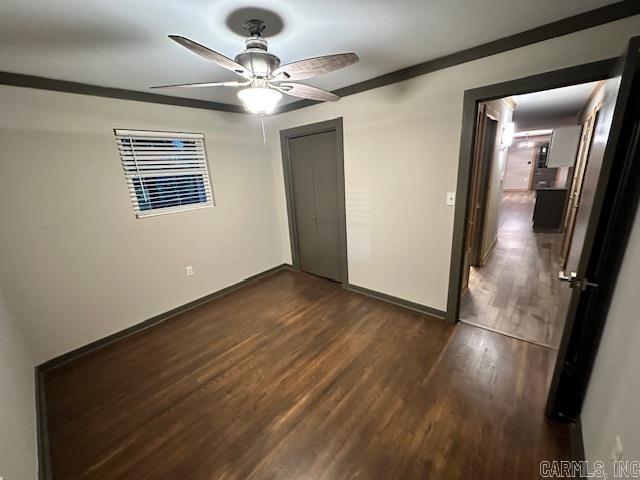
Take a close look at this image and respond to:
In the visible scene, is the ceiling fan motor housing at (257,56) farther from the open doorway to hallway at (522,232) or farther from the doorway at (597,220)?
the open doorway to hallway at (522,232)

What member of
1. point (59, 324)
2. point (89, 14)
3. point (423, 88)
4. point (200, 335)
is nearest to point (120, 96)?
point (89, 14)

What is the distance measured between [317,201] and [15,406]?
2978mm

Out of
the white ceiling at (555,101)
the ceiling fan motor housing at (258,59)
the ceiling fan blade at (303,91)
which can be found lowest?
the ceiling fan blade at (303,91)

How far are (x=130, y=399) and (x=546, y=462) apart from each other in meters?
2.64

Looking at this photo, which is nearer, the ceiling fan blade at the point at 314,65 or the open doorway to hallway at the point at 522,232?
the ceiling fan blade at the point at 314,65

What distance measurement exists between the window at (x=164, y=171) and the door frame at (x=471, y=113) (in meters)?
2.71

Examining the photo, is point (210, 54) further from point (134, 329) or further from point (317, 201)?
point (134, 329)

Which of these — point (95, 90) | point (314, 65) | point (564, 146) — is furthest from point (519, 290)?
point (95, 90)

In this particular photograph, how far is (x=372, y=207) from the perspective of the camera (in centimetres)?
283

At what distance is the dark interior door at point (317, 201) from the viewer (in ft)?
10.4

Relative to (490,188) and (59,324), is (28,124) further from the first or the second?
(490,188)

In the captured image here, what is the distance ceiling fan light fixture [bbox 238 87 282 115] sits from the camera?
139 cm

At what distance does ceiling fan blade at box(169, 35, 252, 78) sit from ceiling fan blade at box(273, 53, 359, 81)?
183 millimetres

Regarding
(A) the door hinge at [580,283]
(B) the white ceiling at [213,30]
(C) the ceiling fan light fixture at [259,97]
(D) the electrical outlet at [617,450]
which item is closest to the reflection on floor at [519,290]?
(A) the door hinge at [580,283]
